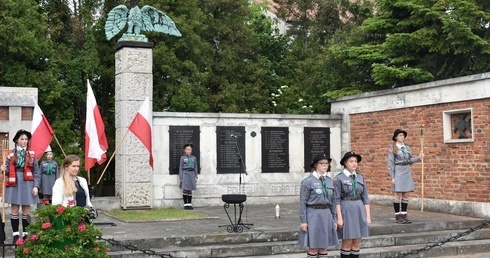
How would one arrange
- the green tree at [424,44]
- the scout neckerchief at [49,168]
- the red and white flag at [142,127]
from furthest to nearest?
the green tree at [424,44] → the red and white flag at [142,127] → the scout neckerchief at [49,168]

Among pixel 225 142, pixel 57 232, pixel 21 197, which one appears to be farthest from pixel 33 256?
pixel 225 142

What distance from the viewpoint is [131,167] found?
15664 mm

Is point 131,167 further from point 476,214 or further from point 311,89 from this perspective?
point 311,89

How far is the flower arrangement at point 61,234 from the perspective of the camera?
25.5 feet

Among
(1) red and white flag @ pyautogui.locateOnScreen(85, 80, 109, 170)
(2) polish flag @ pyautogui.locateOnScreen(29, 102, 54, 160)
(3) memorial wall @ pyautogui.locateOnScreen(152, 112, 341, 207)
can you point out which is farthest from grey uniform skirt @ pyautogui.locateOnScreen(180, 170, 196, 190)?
(2) polish flag @ pyautogui.locateOnScreen(29, 102, 54, 160)

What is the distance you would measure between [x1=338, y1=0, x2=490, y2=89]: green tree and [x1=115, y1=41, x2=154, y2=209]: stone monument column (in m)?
8.37

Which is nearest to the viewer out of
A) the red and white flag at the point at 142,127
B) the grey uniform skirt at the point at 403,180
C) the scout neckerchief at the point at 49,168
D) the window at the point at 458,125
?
the scout neckerchief at the point at 49,168

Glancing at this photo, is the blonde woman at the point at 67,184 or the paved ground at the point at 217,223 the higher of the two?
the blonde woman at the point at 67,184

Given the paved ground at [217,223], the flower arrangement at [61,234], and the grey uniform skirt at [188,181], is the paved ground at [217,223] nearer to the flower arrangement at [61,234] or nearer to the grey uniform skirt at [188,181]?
the grey uniform skirt at [188,181]

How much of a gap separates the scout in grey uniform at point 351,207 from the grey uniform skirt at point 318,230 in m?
0.26

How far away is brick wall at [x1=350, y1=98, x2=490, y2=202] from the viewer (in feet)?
45.0

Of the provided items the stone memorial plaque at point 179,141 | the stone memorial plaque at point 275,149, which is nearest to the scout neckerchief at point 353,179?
the stone memorial plaque at point 179,141

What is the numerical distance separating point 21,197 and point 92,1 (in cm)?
1753

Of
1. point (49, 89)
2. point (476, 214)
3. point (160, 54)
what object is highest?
point (160, 54)
